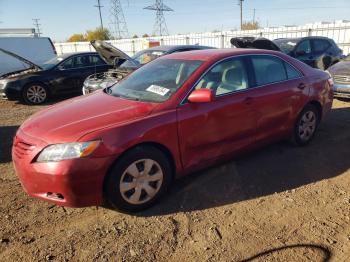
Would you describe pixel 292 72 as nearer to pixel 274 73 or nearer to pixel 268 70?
pixel 274 73

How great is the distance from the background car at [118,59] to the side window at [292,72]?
3983 mm

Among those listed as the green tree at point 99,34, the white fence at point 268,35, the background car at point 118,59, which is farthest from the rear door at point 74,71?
the green tree at point 99,34

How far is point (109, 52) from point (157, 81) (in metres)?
5.66

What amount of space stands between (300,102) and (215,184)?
1.92 metres

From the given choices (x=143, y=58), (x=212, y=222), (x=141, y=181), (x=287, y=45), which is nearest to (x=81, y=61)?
(x=143, y=58)

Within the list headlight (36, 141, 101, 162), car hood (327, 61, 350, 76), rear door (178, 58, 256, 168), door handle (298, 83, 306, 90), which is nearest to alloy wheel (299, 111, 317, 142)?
door handle (298, 83, 306, 90)

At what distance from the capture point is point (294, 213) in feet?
11.3

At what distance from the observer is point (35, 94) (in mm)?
9742

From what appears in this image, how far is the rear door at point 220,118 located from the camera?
12.0ft

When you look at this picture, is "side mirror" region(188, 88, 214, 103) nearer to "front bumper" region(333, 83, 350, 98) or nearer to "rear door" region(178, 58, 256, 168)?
"rear door" region(178, 58, 256, 168)

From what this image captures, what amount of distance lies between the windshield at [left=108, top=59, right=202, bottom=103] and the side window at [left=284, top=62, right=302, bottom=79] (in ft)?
5.07

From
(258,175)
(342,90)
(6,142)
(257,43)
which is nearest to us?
(258,175)

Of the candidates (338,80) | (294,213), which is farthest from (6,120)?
(338,80)

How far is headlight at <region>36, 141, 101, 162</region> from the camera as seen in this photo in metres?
2.99
